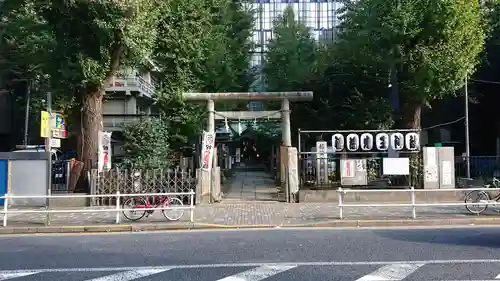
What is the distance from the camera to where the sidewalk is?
13.5 meters

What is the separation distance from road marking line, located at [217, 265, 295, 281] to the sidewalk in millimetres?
5073

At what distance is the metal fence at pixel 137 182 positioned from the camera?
1786 centimetres

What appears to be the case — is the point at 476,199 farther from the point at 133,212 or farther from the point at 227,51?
the point at 227,51

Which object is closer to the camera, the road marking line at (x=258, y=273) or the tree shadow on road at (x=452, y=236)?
the road marking line at (x=258, y=273)

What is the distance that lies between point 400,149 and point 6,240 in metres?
13.6

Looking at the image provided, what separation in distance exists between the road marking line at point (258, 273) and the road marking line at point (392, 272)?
129 centimetres

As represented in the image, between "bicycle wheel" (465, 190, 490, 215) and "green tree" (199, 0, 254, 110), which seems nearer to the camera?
"bicycle wheel" (465, 190, 490, 215)

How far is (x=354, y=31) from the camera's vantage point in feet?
83.7

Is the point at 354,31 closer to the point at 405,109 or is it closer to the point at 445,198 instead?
the point at 405,109

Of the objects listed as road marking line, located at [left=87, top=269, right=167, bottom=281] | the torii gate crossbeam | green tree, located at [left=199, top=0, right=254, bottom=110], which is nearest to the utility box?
the torii gate crossbeam

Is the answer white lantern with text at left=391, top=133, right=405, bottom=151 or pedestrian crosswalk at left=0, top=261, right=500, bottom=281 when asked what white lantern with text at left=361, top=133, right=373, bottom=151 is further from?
pedestrian crosswalk at left=0, top=261, right=500, bottom=281

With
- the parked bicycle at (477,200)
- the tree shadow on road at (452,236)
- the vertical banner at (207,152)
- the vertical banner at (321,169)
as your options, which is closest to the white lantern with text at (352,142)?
the vertical banner at (321,169)

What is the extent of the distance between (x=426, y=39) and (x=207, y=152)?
1001 centimetres

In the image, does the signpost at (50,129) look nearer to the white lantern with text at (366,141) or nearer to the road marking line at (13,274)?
the road marking line at (13,274)
